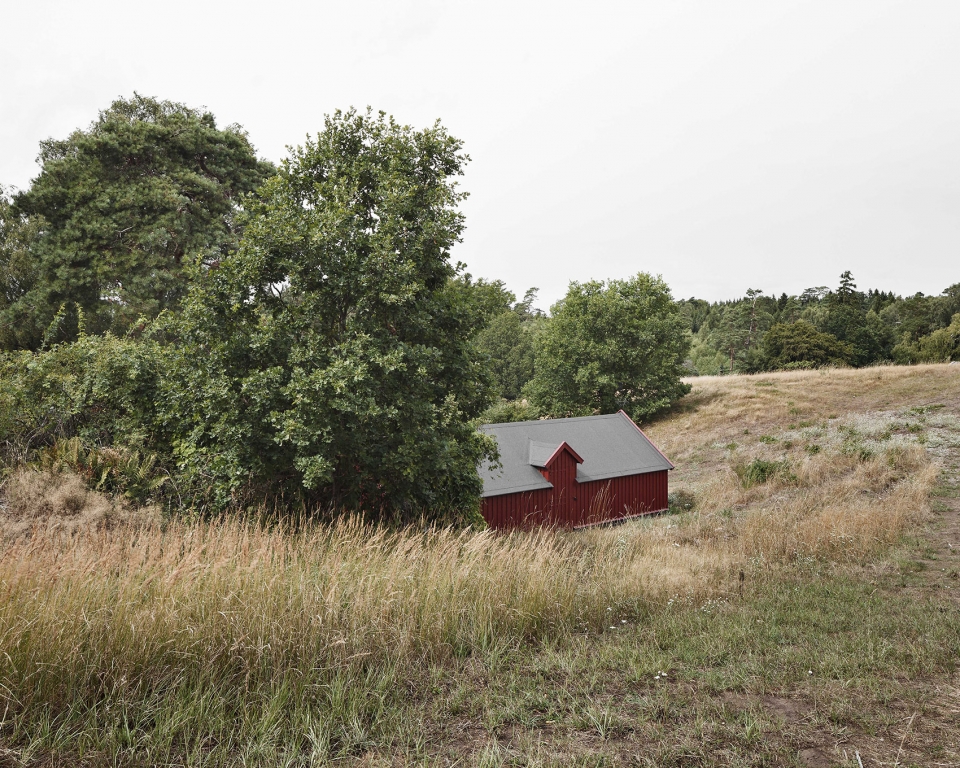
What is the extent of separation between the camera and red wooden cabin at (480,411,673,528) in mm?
20656

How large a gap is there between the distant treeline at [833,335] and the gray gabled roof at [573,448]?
41416mm

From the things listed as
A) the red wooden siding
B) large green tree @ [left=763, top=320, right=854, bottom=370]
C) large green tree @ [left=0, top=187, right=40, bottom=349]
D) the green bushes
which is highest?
large green tree @ [left=763, top=320, right=854, bottom=370]

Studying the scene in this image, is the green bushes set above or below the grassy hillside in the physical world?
above

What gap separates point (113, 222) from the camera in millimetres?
21734

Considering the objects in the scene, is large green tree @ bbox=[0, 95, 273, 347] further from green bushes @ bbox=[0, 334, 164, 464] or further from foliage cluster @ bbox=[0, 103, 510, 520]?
green bushes @ bbox=[0, 334, 164, 464]

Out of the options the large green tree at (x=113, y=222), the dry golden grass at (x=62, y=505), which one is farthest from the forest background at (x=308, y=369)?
the large green tree at (x=113, y=222)

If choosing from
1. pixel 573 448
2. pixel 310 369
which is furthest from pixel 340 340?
pixel 573 448

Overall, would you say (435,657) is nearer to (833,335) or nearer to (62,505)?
(62,505)

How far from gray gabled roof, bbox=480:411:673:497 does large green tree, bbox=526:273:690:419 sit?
15.9 meters

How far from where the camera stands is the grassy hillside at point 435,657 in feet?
10.8

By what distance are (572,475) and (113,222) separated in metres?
20.8

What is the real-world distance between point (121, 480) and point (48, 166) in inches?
793

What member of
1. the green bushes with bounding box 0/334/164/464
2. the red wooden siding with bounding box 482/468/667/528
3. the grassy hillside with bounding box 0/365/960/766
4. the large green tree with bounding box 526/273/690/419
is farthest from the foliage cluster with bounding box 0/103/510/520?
the large green tree with bounding box 526/273/690/419

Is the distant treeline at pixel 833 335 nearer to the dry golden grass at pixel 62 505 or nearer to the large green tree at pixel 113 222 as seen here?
the large green tree at pixel 113 222
